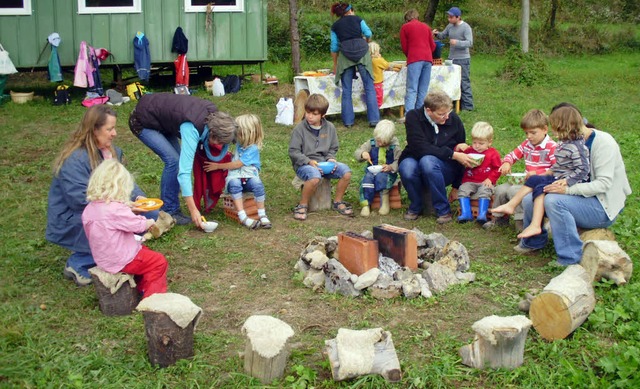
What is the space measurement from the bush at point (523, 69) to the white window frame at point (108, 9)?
822cm

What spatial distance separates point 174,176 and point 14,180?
270 centimetres

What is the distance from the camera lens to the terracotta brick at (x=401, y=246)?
18.0 ft

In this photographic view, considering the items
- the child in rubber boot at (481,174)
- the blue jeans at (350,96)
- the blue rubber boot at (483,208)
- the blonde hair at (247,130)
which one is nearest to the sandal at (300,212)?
the blonde hair at (247,130)

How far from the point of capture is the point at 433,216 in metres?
7.17

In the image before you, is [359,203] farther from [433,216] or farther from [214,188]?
[214,188]

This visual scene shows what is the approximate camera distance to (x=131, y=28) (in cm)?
1409

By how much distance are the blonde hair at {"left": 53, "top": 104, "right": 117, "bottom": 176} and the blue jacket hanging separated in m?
8.79

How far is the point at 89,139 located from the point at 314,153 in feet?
8.33

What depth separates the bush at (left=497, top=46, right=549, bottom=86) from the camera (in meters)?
16.1

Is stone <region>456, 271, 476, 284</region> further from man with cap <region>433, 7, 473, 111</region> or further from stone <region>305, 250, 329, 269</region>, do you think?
man with cap <region>433, 7, 473, 111</region>

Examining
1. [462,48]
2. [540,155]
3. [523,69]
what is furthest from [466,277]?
[523,69]

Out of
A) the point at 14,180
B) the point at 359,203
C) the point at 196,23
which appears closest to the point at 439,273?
the point at 359,203

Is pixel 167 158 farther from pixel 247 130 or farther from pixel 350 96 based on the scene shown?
pixel 350 96

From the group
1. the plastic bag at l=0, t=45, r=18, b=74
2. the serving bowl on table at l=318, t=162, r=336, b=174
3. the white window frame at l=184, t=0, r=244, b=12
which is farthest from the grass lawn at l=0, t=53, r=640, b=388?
the white window frame at l=184, t=0, r=244, b=12
